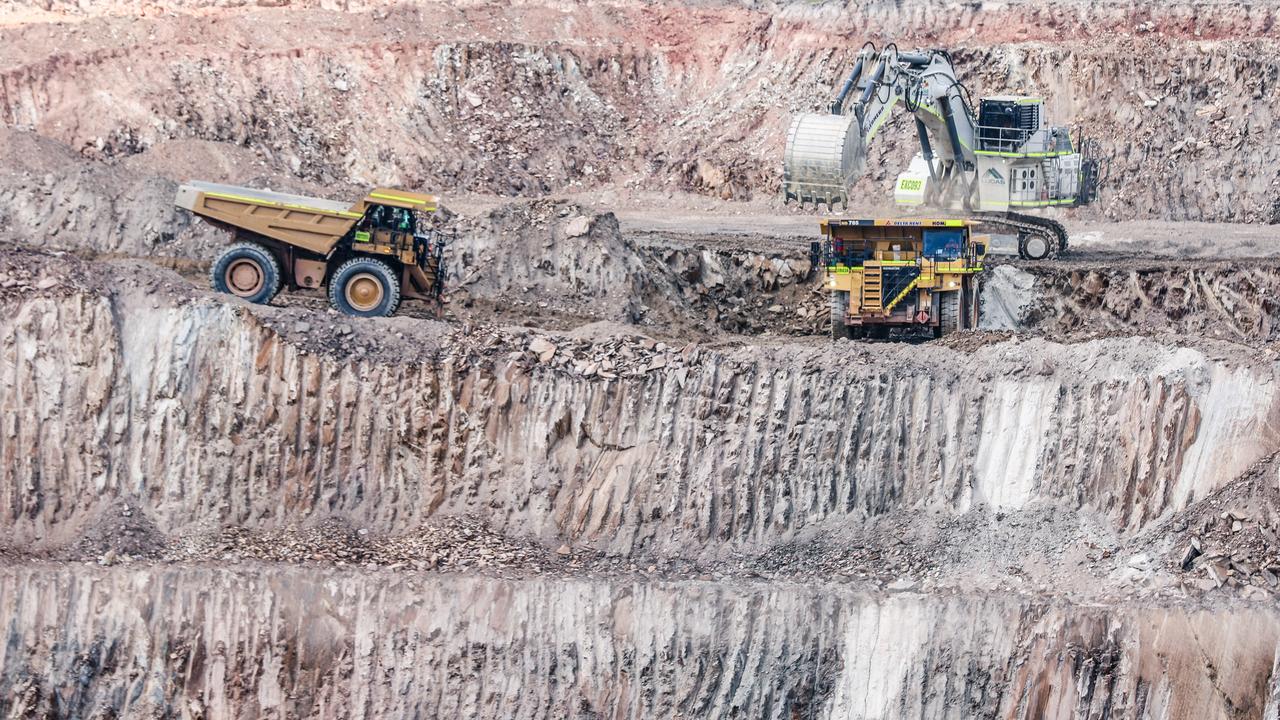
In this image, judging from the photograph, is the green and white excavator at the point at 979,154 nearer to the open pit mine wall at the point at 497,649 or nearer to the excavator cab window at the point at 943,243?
the excavator cab window at the point at 943,243

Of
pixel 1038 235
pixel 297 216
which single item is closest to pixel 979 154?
pixel 1038 235

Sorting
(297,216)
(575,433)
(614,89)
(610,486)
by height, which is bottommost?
(610,486)

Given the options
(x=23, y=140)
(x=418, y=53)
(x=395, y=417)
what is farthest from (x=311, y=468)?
(x=418, y=53)

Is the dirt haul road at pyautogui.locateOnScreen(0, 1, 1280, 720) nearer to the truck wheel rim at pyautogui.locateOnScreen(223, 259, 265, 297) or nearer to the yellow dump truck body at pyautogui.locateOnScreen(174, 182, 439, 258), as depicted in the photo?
the truck wheel rim at pyautogui.locateOnScreen(223, 259, 265, 297)

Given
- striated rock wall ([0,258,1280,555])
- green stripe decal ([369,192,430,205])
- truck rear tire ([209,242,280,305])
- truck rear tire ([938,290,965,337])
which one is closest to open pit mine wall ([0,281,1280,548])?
striated rock wall ([0,258,1280,555])

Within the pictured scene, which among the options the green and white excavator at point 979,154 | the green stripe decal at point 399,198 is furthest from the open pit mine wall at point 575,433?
the green and white excavator at point 979,154

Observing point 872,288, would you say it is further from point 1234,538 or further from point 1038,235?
point 1234,538

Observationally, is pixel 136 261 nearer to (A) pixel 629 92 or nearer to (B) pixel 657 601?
(B) pixel 657 601
